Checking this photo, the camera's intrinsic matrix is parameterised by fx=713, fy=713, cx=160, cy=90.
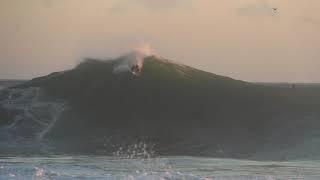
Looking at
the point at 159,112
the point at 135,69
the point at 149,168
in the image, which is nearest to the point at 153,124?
the point at 159,112

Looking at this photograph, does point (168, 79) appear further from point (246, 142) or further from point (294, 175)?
point (294, 175)

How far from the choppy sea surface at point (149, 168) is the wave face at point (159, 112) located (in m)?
1.21

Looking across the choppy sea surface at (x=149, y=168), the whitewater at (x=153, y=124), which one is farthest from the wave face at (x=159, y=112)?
the choppy sea surface at (x=149, y=168)

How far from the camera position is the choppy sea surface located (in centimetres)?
773

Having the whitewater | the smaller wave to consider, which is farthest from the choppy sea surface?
the smaller wave

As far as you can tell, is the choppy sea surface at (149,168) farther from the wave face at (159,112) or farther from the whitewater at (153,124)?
the wave face at (159,112)

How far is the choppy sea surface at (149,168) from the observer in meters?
7.73

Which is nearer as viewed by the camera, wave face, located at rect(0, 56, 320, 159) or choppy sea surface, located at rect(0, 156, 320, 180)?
choppy sea surface, located at rect(0, 156, 320, 180)

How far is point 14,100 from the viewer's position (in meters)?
14.6

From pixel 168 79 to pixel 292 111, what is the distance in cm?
272

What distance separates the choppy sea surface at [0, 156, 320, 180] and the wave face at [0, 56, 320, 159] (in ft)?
3.99

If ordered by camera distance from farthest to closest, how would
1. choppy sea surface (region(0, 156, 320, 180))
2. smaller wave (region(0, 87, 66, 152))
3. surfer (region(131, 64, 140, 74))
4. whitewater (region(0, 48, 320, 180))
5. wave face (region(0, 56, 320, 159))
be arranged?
surfer (region(131, 64, 140, 74)), smaller wave (region(0, 87, 66, 152)), wave face (region(0, 56, 320, 159)), whitewater (region(0, 48, 320, 180)), choppy sea surface (region(0, 156, 320, 180))

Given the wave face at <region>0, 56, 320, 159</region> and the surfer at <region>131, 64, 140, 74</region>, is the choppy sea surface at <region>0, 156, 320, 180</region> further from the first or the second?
the surfer at <region>131, 64, 140, 74</region>

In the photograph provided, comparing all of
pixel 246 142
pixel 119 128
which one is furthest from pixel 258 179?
pixel 119 128
